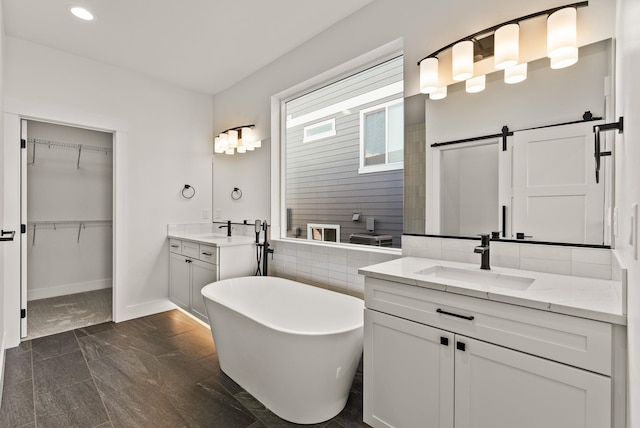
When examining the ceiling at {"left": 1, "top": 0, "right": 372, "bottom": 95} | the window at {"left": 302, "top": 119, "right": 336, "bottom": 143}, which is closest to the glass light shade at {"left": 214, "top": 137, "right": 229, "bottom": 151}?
the ceiling at {"left": 1, "top": 0, "right": 372, "bottom": 95}

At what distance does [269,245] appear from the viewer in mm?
3340

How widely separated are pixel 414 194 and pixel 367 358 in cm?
112

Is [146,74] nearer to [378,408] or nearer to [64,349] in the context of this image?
[64,349]

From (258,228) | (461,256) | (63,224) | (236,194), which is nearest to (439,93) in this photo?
(461,256)

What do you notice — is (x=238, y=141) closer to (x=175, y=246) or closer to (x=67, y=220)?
(x=175, y=246)

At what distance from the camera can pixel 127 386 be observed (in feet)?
7.29

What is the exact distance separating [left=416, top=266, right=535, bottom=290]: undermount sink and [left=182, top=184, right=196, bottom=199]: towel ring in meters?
3.23

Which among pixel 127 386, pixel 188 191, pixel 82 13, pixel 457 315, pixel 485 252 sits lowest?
pixel 127 386

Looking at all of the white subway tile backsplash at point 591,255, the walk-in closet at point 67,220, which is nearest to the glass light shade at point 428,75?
the white subway tile backsplash at point 591,255

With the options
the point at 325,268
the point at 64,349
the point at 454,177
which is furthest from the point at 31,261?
the point at 454,177

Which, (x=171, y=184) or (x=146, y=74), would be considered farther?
(x=171, y=184)

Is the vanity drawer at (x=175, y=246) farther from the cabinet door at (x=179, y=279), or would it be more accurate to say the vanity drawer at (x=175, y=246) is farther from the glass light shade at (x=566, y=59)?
the glass light shade at (x=566, y=59)

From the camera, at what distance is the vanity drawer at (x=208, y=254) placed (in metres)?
3.01

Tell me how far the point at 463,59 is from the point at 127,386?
3.08 metres
